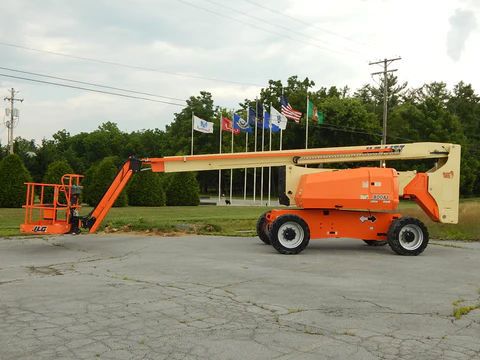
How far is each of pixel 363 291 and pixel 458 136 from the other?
218ft

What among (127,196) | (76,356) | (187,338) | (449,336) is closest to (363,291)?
(449,336)

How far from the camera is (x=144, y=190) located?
1499 inches

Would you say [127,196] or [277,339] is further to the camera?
[127,196]

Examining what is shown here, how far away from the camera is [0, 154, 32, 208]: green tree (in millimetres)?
31112

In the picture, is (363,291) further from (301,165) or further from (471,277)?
(301,165)

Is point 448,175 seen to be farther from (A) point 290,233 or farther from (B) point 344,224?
(A) point 290,233

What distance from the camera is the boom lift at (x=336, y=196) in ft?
43.5

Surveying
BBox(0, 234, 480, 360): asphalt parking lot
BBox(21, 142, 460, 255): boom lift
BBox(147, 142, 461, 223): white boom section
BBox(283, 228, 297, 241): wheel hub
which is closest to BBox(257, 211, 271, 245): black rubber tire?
BBox(21, 142, 460, 255): boom lift

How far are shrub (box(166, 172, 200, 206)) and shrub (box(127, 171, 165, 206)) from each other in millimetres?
2220

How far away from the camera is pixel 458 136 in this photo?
6856cm

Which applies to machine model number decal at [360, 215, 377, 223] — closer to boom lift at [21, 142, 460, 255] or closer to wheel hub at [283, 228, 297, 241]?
boom lift at [21, 142, 460, 255]

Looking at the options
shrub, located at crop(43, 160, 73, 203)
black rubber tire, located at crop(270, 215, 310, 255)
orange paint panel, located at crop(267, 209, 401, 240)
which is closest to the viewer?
black rubber tire, located at crop(270, 215, 310, 255)

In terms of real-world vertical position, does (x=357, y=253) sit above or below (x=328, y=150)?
below

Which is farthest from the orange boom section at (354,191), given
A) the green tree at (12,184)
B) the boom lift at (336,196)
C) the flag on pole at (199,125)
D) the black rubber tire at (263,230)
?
the flag on pole at (199,125)
